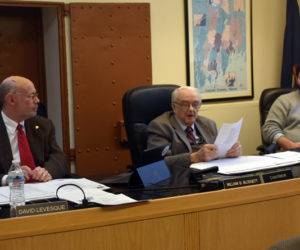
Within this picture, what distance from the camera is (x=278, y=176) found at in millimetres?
2164

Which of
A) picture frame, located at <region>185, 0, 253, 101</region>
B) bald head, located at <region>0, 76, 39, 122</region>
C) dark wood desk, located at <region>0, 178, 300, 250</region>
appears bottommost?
dark wood desk, located at <region>0, 178, 300, 250</region>

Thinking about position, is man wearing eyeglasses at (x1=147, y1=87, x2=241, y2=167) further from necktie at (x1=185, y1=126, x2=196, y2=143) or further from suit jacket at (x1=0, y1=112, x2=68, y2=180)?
suit jacket at (x1=0, y1=112, x2=68, y2=180)

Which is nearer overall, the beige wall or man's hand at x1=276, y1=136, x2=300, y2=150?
man's hand at x1=276, y1=136, x2=300, y2=150

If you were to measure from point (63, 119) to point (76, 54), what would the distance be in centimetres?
53

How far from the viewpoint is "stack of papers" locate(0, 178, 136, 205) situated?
1.83 meters

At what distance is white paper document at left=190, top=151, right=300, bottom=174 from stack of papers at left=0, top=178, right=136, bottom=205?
1.99ft

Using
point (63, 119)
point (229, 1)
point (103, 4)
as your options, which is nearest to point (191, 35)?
point (229, 1)

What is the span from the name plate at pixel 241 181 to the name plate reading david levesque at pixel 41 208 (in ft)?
2.14

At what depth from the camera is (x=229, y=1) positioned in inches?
189

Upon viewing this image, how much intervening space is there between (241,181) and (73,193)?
662 mm

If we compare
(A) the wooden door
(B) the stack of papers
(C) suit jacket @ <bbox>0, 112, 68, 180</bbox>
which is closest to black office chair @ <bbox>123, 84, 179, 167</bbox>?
(C) suit jacket @ <bbox>0, 112, 68, 180</bbox>

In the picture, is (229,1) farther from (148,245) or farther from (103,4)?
(148,245)

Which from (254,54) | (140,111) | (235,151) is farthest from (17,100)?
(254,54)

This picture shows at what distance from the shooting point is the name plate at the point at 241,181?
203cm
